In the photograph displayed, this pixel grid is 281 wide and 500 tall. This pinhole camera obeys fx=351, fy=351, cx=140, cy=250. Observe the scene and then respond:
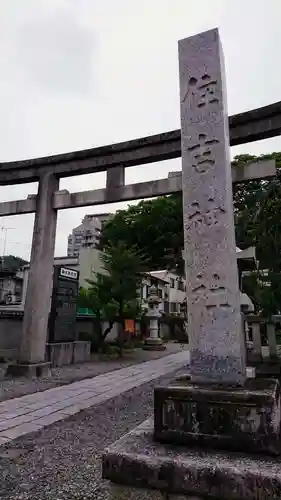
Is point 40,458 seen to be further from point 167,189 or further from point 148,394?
point 167,189

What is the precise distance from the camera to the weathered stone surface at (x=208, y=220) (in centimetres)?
280

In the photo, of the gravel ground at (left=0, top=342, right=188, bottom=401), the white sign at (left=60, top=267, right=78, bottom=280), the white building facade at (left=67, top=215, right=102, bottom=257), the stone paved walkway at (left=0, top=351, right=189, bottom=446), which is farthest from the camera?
the white building facade at (left=67, top=215, right=102, bottom=257)

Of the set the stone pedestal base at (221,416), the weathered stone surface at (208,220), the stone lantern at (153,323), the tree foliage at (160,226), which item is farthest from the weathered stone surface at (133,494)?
the stone lantern at (153,323)

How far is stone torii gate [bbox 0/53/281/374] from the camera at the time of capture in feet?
24.3

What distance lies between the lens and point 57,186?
9.21m

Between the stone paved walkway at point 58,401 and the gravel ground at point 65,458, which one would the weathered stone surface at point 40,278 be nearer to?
the stone paved walkway at point 58,401

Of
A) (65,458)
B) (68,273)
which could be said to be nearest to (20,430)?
(65,458)

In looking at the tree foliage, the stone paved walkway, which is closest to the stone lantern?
the tree foliage

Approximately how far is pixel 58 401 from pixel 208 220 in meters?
4.44

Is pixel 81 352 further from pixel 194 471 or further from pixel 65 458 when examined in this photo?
pixel 194 471

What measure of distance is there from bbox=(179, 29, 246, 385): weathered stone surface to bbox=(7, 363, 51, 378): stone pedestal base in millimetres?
6222

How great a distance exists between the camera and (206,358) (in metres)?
2.83

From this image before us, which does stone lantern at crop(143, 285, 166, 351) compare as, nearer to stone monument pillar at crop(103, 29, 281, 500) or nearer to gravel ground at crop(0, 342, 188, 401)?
gravel ground at crop(0, 342, 188, 401)

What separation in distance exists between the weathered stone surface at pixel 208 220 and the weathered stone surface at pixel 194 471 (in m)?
0.62
